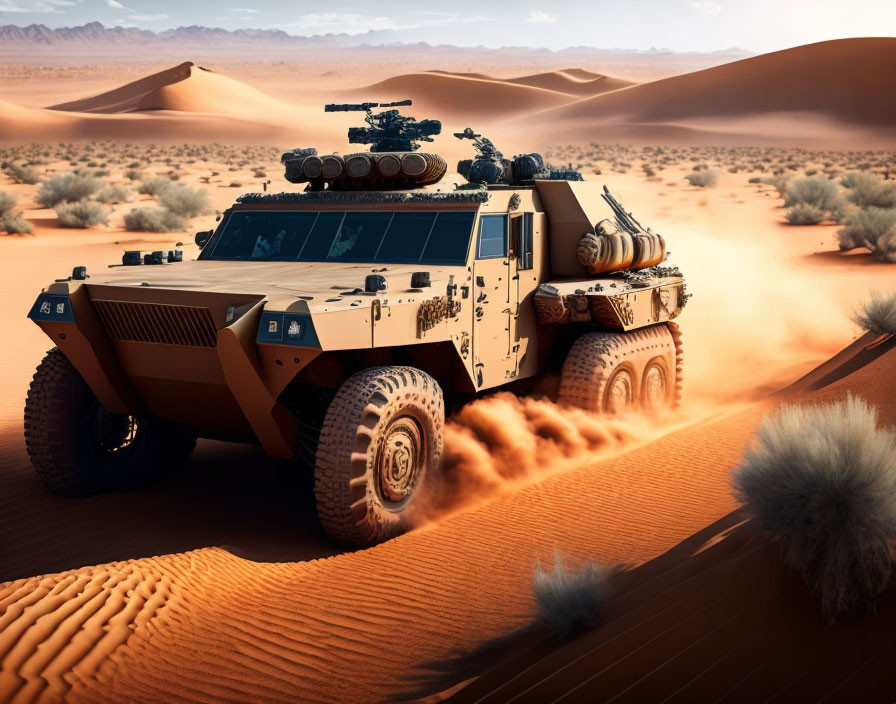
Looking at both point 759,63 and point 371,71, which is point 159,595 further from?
point 371,71

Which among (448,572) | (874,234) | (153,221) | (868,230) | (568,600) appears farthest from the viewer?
(153,221)

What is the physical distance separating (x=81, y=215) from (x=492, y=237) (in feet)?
68.9

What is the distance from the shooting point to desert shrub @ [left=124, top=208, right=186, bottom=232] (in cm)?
2498

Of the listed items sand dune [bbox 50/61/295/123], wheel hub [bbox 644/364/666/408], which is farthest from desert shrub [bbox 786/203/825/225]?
sand dune [bbox 50/61/295/123]

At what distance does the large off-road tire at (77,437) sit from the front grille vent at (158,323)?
0.85 m

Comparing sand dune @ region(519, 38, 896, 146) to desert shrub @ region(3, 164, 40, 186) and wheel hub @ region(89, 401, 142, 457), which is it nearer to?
desert shrub @ region(3, 164, 40, 186)

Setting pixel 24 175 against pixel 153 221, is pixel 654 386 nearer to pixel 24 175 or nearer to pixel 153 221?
pixel 153 221

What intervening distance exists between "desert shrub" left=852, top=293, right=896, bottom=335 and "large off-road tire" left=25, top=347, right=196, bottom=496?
739cm

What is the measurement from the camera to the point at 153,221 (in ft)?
82.0

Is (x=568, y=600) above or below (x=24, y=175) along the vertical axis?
below

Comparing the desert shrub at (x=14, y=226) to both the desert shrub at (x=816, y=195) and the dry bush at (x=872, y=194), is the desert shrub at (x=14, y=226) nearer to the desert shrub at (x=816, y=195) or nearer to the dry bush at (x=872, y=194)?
the desert shrub at (x=816, y=195)

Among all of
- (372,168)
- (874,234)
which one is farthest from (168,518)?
(874,234)

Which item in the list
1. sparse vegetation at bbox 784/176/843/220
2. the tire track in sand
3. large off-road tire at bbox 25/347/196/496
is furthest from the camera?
sparse vegetation at bbox 784/176/843/220

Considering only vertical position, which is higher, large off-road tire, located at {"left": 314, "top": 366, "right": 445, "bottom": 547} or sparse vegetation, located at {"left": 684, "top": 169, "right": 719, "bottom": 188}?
sparse vegetation, located at {"left": 684, "top": 169, "right": 719, "bottom": 188}
